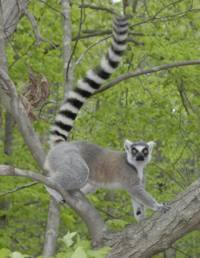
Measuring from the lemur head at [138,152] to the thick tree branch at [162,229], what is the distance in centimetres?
205

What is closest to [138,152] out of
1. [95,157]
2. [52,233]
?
[95,157]

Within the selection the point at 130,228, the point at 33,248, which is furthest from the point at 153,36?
the point at 33,248

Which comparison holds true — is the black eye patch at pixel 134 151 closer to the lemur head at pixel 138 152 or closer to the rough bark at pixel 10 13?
the lemur head at pixel 138 152

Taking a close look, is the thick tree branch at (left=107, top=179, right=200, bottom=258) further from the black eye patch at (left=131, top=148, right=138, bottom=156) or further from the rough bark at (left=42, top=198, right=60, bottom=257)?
the black eye patch at (left=131, top=148, right=138, bottom=156)

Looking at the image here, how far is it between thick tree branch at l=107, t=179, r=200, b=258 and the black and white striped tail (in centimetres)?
165

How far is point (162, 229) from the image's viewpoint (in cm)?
402

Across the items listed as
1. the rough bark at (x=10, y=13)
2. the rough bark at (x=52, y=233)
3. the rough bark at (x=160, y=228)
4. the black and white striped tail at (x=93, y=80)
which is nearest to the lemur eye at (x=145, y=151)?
the black and white striped tail at (x=93, y=80)

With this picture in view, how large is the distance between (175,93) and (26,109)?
463 centimetres

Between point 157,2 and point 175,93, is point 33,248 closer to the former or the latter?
point 175,93

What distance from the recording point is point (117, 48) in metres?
5.03

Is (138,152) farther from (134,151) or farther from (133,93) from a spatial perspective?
(133,93)

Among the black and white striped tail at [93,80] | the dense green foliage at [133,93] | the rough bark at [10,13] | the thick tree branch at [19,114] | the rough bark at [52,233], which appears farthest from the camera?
the dense green foliage at [133,93]

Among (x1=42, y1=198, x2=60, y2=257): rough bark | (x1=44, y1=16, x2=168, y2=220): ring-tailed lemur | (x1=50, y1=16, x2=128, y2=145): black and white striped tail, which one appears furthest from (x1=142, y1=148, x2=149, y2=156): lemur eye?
(x1=42, y1=198, x2=60, y2=257): rough bark

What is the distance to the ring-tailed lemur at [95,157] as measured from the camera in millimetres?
5152
